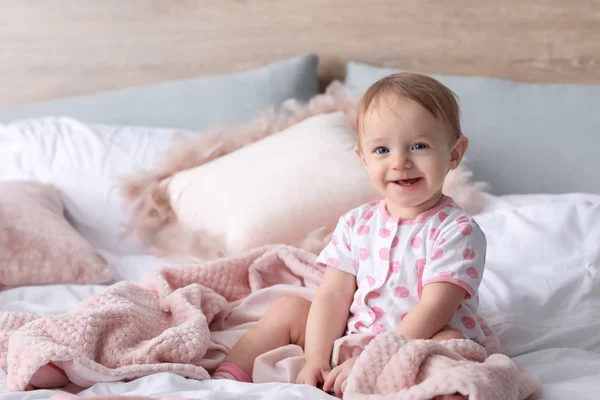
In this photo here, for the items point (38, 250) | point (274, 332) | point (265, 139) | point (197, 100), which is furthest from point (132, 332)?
point (197, 100)

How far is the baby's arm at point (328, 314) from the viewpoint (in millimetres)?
1156

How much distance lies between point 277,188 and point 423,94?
66 cm


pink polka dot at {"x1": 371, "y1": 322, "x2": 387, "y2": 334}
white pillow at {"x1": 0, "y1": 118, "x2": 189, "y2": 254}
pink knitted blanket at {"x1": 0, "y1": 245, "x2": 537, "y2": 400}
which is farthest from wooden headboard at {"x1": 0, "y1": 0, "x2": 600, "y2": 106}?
pink polka dot at {"x1": 371, "y1": 322, "x2": 387, "y2": 334}

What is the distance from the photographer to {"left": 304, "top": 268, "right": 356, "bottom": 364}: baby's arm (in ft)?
3.79

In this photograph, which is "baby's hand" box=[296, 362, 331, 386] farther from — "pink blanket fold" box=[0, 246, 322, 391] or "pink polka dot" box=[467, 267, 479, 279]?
"pink polka dot" box=[467, 267, 479, 279]

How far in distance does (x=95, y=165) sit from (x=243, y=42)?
25.6 inches

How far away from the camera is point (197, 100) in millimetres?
2205

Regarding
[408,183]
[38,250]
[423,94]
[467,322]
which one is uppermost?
[423,94]

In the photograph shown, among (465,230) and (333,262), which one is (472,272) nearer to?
(465,230)

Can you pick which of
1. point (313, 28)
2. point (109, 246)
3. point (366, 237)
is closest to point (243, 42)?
point (313, 28)

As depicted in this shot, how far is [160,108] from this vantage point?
224cm

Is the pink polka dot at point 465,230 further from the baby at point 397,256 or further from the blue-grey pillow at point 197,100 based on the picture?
the blue-grey pillow at point 197,100

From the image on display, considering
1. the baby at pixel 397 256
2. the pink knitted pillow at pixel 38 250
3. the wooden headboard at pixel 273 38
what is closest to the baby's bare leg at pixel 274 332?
the baby at pixel 397 256

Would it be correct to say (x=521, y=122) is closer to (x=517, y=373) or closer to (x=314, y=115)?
(x=314, y=115)
